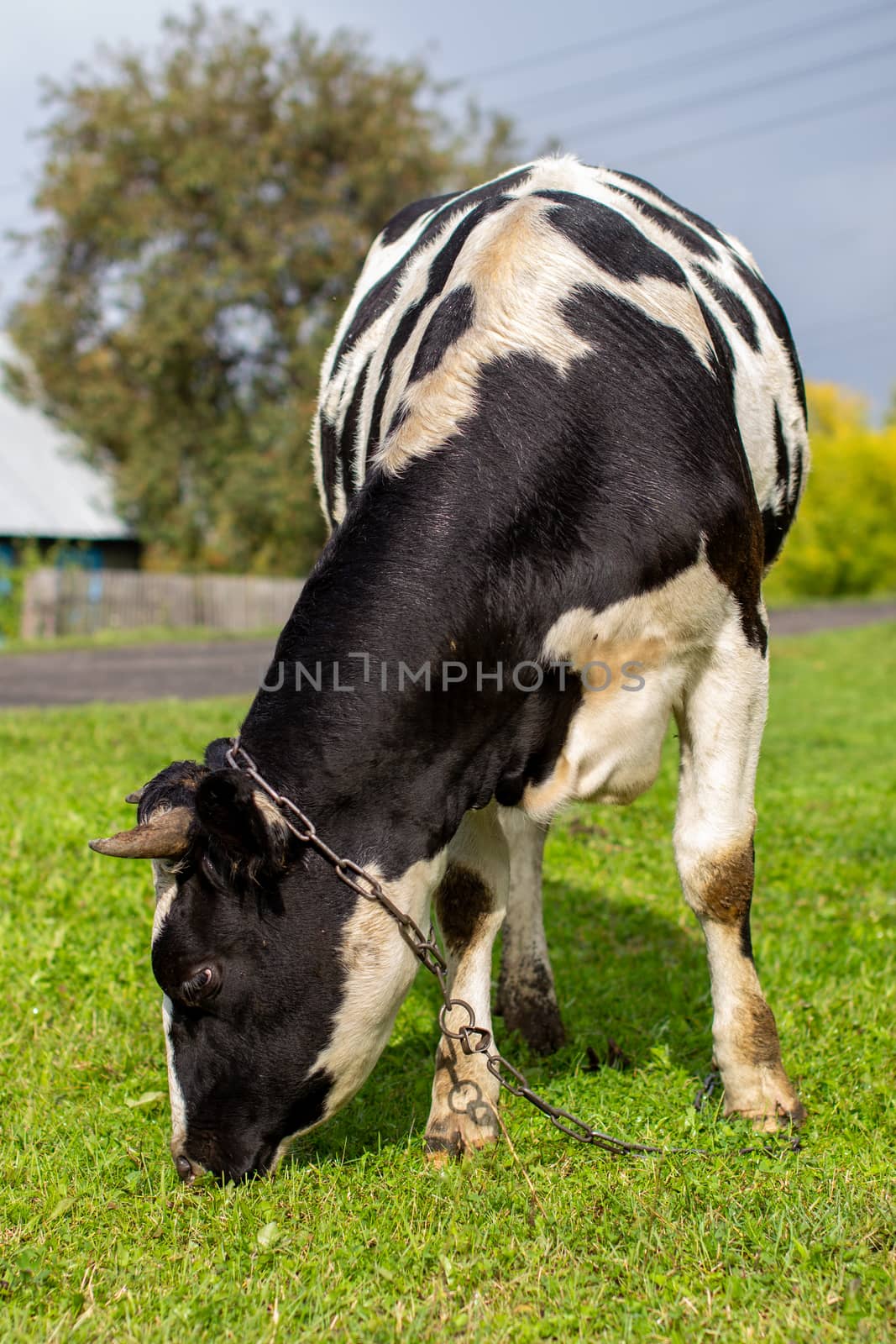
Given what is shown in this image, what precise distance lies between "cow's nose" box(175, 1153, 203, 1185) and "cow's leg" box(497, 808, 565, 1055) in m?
1.42

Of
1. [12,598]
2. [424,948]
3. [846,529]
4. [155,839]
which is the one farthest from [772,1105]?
[846,529]

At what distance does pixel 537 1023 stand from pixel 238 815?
1904 mm

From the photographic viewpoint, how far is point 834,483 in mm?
41031

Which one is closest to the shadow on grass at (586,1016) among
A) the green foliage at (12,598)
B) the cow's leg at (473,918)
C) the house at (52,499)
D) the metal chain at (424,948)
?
the cow's leg at (473,918)

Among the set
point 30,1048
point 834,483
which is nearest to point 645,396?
point 30,1048

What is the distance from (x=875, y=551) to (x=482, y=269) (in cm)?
4082

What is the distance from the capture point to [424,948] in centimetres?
281

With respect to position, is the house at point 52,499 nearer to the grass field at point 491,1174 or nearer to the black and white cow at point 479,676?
the grass field at point 491,1174

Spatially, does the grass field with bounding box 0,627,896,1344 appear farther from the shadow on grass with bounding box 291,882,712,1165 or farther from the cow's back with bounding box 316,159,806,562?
the cow's back with bounding box 316,159,806,562

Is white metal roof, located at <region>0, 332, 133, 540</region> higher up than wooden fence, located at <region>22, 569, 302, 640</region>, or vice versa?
white metal roof, located at <region>0, 332, 133, 540</region>

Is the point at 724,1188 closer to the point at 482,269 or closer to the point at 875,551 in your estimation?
the point at 482,269

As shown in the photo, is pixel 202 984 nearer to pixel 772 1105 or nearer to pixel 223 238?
pixel 772 1105

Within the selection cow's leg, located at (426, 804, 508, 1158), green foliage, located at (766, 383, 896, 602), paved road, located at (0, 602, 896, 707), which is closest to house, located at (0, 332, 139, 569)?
paved road, located at (0, 602, 896, 707)

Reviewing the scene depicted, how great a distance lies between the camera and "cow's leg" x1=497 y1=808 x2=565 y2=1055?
406 centimetres
